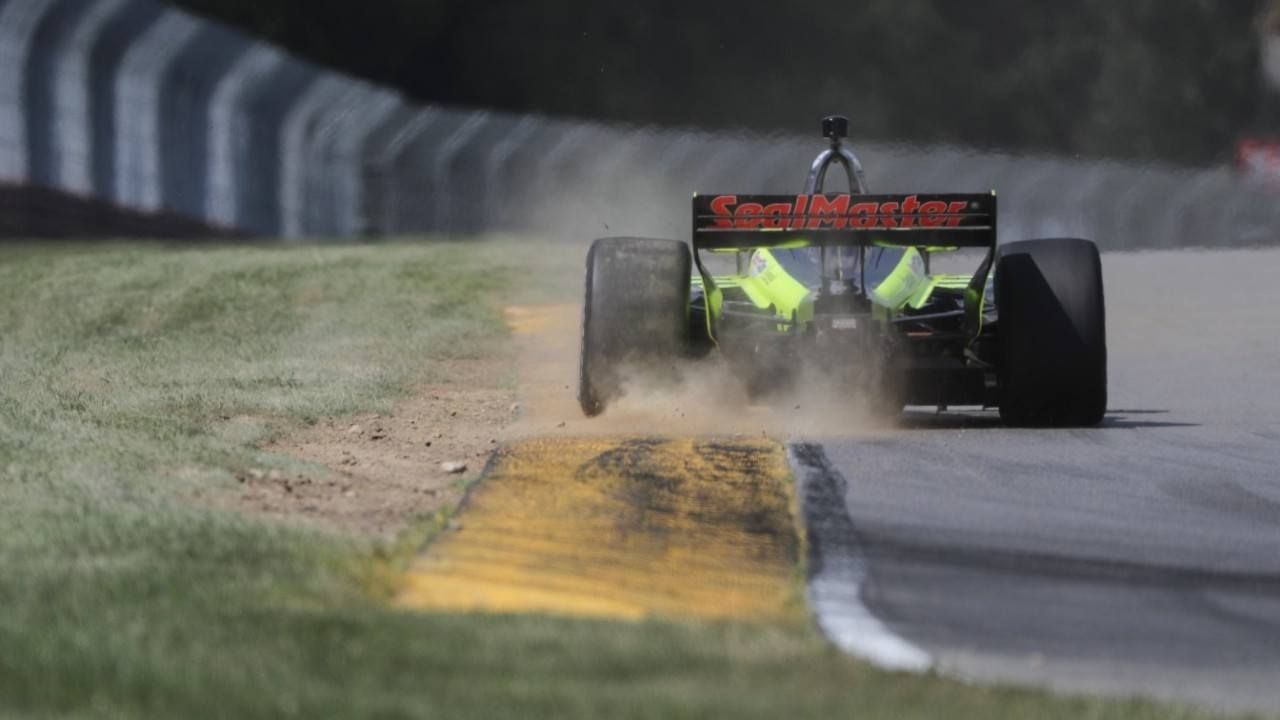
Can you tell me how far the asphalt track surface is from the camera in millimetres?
5727

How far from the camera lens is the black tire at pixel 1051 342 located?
11570mm

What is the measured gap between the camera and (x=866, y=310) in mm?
11352

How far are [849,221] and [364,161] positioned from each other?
70.8 ft

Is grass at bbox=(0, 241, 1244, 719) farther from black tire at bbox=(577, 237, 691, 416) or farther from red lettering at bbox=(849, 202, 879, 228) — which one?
red lettering at bbox=(849, 202, 879, 228)

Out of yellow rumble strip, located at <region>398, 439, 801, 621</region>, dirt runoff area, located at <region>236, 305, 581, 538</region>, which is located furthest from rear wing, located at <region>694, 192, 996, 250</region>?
yellow rumble strip, located at <region>398, 439, 801, 621</region>

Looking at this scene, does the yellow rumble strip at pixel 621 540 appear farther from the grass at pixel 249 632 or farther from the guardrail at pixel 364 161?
the guardrail at pixel 364 161

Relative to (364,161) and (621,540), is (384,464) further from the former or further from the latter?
(364,161)

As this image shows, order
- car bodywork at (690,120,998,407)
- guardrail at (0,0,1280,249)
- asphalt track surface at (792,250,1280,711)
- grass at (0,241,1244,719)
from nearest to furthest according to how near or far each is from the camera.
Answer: grass at (0,241,1244,719)
asphalt track surface at (792,250,1280,711)
car bodywork at (690,120,998,407)
guardrail at (0,0,1280,249)

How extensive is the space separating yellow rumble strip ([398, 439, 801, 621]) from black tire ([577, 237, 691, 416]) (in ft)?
6.30

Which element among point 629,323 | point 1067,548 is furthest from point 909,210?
point 1067,548

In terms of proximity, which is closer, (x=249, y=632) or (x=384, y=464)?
(x=249, y=632)

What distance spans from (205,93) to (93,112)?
2.68m

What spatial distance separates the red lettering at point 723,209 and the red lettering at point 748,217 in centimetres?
3

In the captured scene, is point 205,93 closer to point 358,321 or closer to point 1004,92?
point 358,321
